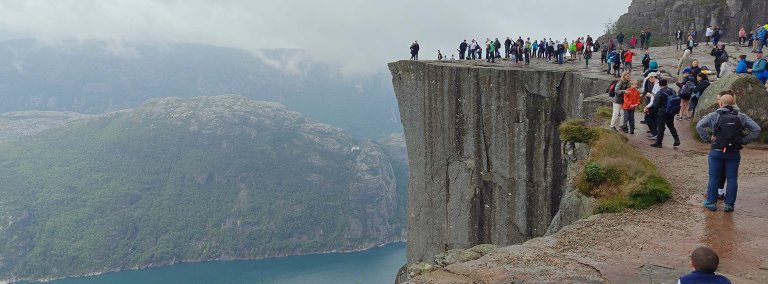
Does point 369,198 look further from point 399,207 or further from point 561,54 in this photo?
point 561,54

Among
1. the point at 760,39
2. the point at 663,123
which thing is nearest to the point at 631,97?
the point at 663,123

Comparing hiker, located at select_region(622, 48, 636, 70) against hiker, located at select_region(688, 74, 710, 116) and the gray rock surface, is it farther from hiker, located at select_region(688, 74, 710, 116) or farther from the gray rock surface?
the gray rock surface

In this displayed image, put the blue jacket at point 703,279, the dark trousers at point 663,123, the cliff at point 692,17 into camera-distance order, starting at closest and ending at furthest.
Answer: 1. the blue jacket at point 703,279
2. the dark trousers at point 663,123
3. the cliff at point 692,17

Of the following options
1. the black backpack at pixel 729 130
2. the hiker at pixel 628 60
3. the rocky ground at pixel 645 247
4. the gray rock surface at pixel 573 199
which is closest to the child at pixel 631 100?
the gray rock surface at pixel 573 199

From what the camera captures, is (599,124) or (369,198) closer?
(599,124)

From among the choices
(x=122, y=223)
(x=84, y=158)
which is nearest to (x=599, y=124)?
(x=122, y=223)

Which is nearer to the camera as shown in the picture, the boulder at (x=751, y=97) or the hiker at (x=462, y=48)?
the boulder at (x=751, y=97)

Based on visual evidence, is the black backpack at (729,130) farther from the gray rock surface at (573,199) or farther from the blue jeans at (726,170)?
the gray rock surface at (573,199)
